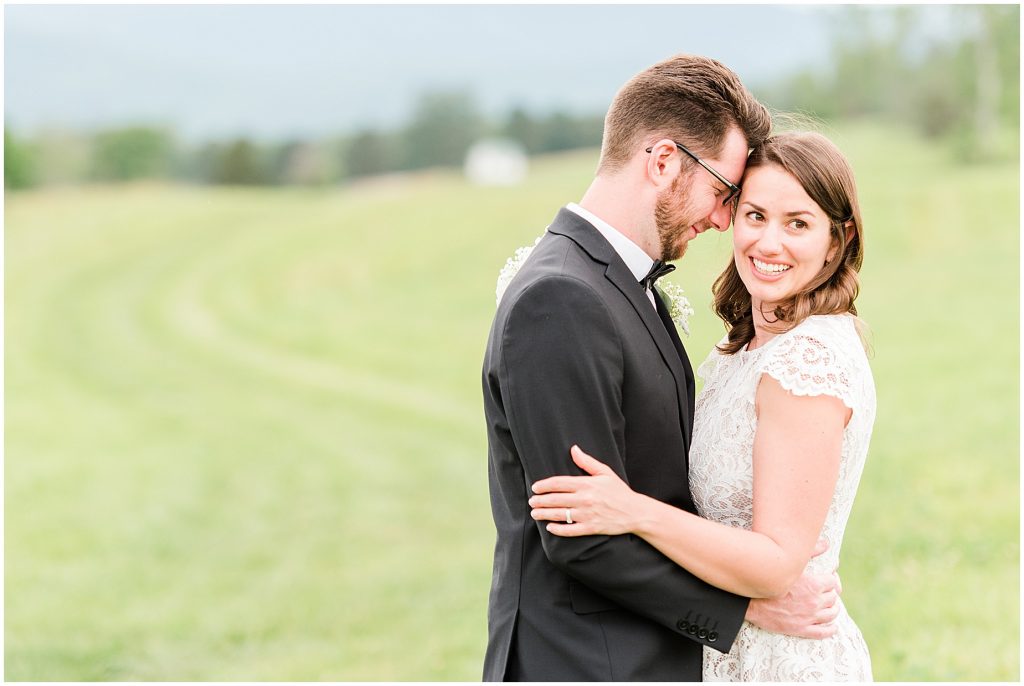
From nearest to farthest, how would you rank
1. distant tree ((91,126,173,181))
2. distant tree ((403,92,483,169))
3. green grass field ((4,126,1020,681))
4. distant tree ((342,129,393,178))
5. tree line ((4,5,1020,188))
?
green grass field ((4,126,1020,681))
tree line ((4,5,1020,188))
distant tree ((91,126,173,181))
distant tree ((342,129,393,178))
distant tree ((403,92,483,169))

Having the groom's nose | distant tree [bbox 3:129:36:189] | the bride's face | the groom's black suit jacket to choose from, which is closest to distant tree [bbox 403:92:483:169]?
distant tree [bbox 3:129:36:189]

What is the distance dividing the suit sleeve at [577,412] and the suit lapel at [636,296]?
0.20 m

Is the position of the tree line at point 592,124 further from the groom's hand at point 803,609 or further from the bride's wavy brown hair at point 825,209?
the groom's hand at point 803,609

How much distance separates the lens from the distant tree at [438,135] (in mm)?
65250

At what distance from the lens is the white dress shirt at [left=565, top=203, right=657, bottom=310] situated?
3.37 metres

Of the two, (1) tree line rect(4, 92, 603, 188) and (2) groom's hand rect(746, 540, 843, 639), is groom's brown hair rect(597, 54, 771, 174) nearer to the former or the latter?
(2) groom's hand rect(746, 540, 843, 639)

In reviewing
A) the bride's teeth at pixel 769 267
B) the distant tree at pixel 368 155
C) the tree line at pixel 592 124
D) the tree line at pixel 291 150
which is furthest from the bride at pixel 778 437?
the distant tree at pixel 368 155

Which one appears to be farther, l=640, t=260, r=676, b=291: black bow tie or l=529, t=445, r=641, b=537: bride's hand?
l=640, t=260, r=676, b=291: black bow tie

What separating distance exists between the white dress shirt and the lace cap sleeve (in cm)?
43

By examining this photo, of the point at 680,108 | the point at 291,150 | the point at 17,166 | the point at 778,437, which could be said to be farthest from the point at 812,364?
the point at 291,150

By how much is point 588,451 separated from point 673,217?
932 mm

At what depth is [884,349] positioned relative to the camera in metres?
21.1

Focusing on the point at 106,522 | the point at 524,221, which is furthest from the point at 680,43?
the point at 106,522

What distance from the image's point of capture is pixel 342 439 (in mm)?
18594
